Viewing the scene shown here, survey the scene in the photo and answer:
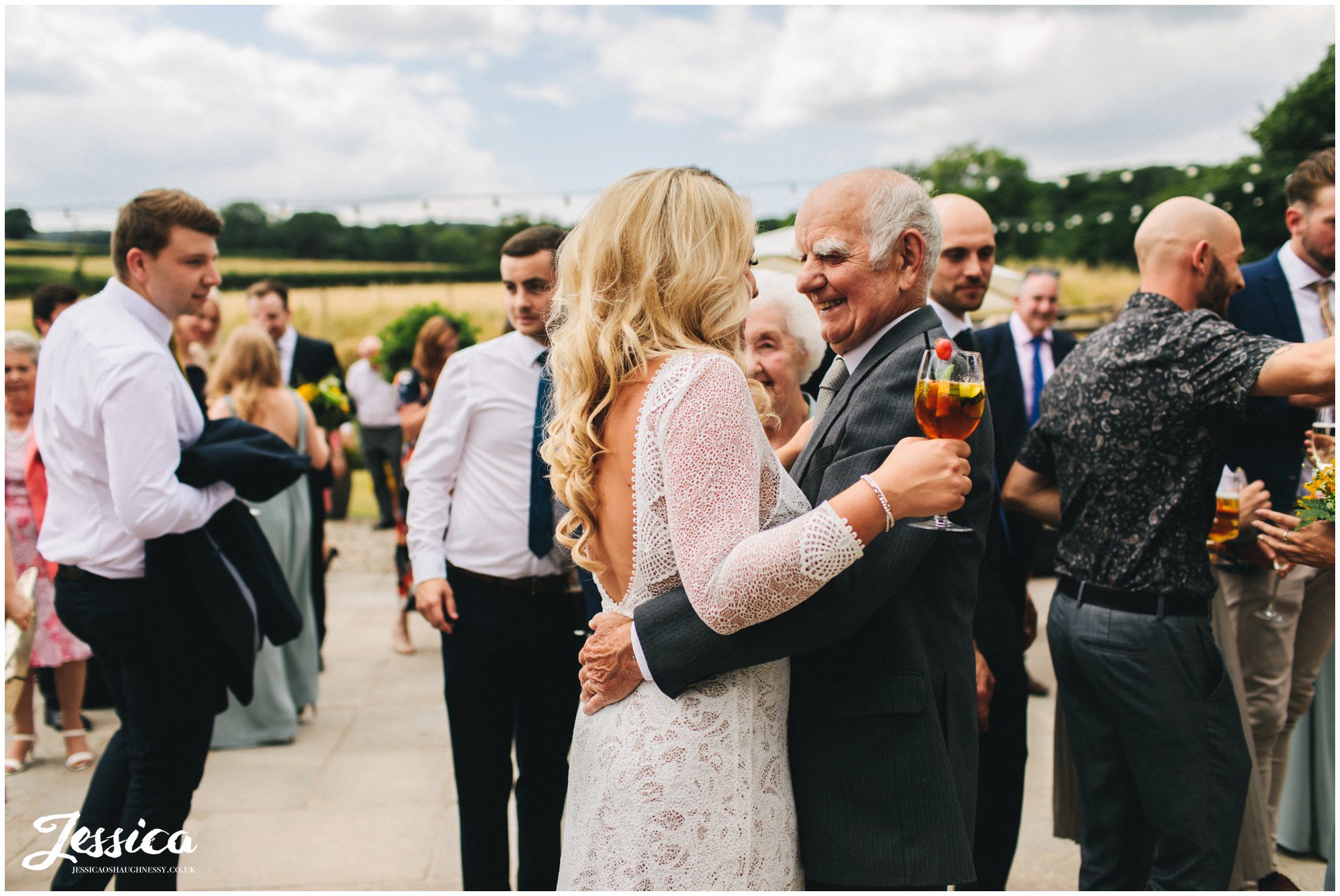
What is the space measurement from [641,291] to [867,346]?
0.55 m

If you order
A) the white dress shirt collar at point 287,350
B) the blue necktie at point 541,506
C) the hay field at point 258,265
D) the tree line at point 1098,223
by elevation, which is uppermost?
the tree line at point 1098,223

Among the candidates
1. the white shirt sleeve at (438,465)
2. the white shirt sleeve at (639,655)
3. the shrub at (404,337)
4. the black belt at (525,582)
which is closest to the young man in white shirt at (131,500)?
the white shirt sleeve at (438,465)

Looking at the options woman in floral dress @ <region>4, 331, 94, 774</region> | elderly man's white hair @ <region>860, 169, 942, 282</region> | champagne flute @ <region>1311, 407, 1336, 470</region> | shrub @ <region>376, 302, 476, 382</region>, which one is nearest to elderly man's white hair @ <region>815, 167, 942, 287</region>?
elderly man's white hair @ <region>860, 169, 942, 282</region>

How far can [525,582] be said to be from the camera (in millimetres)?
2971

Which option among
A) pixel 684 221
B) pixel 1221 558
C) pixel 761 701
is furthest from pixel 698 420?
pixel 1221 558

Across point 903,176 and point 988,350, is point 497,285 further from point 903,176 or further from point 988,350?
point 903,176

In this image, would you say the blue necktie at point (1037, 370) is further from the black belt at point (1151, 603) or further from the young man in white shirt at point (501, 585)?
the young man in white shirt at point (501, 585)

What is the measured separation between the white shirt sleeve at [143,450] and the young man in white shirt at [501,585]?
28.9 inches

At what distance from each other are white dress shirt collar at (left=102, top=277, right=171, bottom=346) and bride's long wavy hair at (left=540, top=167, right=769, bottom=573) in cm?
174

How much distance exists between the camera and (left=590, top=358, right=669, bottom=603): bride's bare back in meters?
1.59

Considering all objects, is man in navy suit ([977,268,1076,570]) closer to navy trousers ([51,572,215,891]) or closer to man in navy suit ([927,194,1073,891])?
man in navy suit ([927,194,1073,891])

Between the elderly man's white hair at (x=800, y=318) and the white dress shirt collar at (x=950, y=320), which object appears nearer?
the elderly man's white hair at (x=800, y=318)

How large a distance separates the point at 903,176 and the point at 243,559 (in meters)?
2.21

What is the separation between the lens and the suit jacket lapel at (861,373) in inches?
71.2
